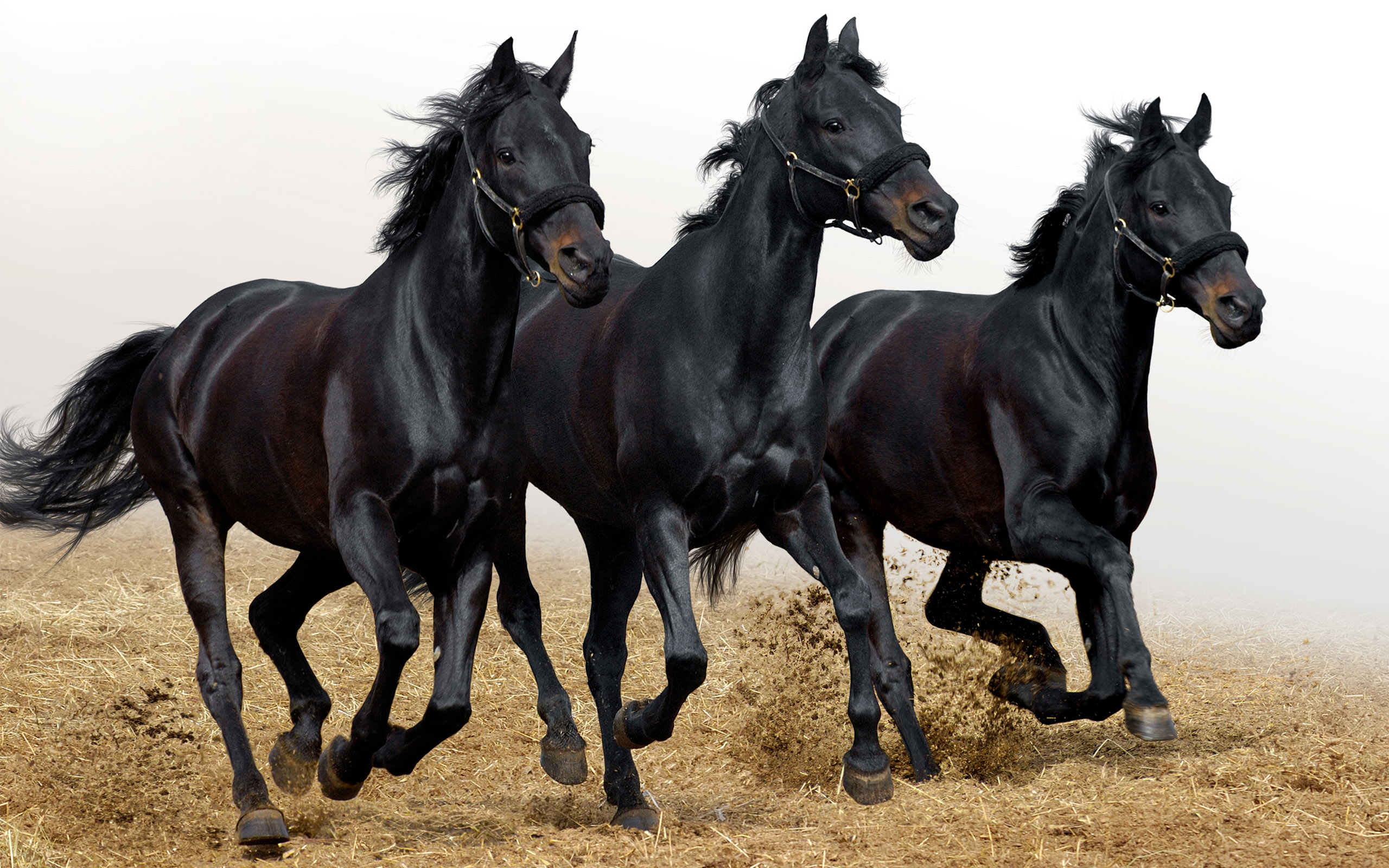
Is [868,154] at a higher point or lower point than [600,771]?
higher

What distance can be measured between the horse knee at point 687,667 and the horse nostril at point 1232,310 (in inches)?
106

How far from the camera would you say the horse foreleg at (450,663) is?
4.59 metres

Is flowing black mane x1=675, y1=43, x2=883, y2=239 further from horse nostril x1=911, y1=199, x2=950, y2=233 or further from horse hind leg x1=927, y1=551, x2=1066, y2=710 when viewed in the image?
horse hind leg x1=927, y1=551, x2=1066, y2=710

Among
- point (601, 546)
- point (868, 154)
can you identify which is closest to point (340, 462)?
point (601, 546)

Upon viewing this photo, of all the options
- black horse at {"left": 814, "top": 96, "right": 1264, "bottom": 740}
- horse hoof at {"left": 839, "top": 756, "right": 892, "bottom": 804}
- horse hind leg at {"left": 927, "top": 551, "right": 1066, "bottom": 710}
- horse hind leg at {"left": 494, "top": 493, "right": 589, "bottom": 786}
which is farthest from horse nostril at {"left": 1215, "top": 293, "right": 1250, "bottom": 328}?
horse hind leg at {"left": 494, "top": 493, "right": 589, "bottom": 786}

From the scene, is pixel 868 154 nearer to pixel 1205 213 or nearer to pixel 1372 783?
pixel 1205 213

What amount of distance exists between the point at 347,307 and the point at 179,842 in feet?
7.26

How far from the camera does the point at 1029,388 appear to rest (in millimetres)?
5957

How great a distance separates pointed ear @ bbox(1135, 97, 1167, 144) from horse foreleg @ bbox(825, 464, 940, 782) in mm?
2240

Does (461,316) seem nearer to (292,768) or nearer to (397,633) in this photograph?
(397,633)

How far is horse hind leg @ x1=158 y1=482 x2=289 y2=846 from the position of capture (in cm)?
489

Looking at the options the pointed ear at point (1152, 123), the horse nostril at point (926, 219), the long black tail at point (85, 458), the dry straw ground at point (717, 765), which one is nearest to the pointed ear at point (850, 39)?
the horse nostril at point (926, 219)

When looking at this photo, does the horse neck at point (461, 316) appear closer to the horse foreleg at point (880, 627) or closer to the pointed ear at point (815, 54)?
the pointed ear at point (815, 54)

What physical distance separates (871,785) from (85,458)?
4336 millimetres
